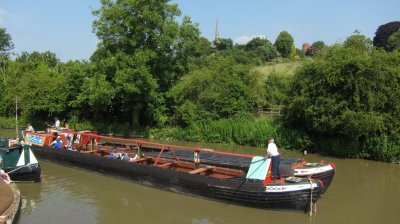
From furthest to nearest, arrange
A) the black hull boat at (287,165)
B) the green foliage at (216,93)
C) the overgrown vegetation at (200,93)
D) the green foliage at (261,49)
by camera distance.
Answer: the green foliage at (261,49) → the green foliage at (216,93) → the overgrown vegetation at (200,93) → the black hull boat at (287,165)

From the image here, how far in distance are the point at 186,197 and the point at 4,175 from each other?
635cm

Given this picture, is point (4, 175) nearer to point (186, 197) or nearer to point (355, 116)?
point (186, 197)

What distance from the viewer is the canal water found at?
42.2 feet

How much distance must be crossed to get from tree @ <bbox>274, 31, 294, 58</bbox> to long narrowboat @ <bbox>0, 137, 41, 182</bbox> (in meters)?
81.3

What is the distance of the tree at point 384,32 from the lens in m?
64.2

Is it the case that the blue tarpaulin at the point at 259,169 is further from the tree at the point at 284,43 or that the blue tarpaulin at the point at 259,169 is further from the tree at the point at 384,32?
the tree at the point at 284,43

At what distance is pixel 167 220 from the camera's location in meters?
12.9

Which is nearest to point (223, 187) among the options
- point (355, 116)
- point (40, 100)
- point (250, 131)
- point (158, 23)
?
point (355, 116)

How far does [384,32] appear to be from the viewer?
215 feet

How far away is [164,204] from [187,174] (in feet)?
4.39

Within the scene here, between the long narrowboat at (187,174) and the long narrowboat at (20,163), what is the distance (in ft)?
9.19

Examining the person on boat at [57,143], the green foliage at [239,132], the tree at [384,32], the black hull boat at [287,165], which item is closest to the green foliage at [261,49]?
the tree at [384,32]

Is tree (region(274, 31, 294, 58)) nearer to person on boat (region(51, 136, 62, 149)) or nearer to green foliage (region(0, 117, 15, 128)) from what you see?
green foliage (region(0, 117, 15, 128))

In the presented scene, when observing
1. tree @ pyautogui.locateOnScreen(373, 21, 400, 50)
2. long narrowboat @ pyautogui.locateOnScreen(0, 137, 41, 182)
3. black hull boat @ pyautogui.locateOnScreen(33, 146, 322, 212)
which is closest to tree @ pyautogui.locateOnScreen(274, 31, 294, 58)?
tree @ pyautogui.locateOnScreen(373, 21, 400, 50)
